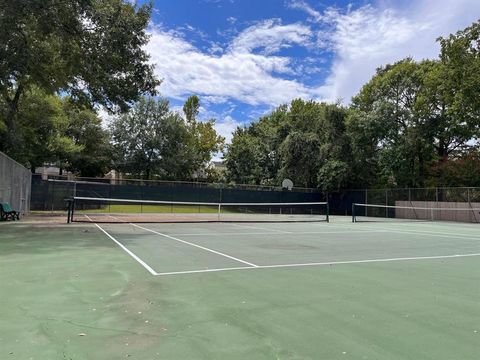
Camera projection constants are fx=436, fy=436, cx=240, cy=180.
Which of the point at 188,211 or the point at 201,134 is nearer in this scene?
the point at 188,211

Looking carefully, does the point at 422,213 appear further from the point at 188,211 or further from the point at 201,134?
the point at 201,134

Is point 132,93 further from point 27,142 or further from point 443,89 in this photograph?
point 443,89

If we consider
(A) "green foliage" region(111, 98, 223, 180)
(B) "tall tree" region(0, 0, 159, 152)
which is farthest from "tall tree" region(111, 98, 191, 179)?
(B) "tall tree" region(0, 0, 159, 152)

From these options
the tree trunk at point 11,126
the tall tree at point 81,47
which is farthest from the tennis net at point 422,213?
the tree trunk at point 11,126

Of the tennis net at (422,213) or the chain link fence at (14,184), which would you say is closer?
the chain link fence at (14,184)

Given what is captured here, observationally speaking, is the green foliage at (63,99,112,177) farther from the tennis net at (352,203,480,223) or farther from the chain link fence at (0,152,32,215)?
the tennis net at (352,203,480,223)

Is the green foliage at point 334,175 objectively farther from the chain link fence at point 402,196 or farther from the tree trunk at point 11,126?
the tree trunk at point 11,126

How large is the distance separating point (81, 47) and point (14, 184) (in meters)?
8.65

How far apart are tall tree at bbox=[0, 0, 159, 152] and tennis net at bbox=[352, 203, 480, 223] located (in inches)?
697

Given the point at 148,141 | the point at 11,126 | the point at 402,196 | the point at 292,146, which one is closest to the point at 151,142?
the point at 148,141

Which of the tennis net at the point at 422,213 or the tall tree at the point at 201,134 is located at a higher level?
the tall tree at the point at 201,134

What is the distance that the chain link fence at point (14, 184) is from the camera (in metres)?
19.9

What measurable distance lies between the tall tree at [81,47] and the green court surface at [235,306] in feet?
30.9

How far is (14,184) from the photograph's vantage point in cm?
2259
